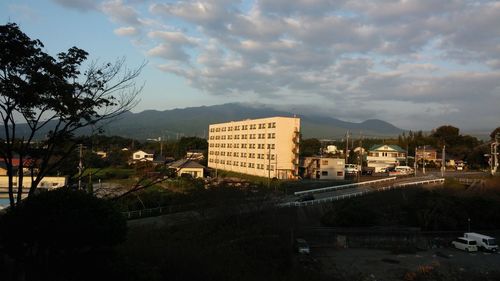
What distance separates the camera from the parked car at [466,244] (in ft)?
83.3

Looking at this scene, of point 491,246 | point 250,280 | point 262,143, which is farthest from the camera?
point 262,143

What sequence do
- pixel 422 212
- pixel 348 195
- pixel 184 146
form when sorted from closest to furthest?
pixel 422 212
pixel 348 195
pixel 184 146

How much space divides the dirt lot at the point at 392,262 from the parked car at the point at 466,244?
1.37ft

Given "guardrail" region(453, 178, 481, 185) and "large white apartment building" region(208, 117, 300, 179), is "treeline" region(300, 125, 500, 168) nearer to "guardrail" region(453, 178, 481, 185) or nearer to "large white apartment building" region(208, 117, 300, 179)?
"large white apartment building" region(208, 117, 300, 179)

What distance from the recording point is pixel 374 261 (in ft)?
75.2

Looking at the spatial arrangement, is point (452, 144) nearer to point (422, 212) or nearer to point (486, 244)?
point (422, 212)

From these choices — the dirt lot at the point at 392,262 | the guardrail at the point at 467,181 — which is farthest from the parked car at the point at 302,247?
the guardrail at the point at 467,181

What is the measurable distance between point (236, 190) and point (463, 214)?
17504mm

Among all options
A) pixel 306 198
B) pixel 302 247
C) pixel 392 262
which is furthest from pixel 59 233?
pixel 306 198

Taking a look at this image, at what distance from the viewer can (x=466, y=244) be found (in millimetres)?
25609

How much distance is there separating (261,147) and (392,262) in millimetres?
34603

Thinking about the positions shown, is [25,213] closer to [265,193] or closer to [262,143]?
[265,193]

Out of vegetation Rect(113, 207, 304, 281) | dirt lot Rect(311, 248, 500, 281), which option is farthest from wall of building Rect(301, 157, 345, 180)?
vegetation Rect(113, 207, 304, 281)

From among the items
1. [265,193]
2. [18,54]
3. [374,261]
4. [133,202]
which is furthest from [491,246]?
[18,54]
